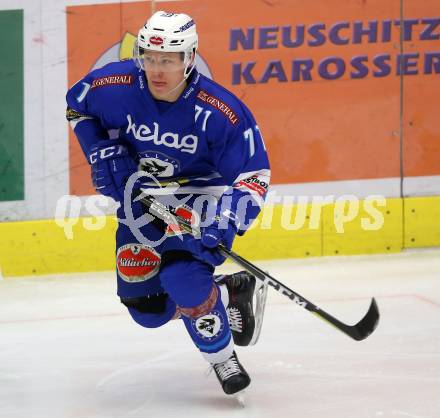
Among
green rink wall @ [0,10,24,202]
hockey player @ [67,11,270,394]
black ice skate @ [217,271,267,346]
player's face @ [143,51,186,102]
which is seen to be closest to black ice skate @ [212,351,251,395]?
hockey player @ [67,11,270,394]

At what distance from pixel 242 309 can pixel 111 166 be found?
2.14ft

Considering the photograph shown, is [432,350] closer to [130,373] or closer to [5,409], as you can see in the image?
[130,373]

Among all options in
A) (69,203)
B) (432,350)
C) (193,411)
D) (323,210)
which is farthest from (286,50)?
(193,411)

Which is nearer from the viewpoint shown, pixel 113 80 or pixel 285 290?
pixel 285 290

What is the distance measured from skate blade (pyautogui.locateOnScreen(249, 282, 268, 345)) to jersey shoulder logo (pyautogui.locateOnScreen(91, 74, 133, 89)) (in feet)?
2.57

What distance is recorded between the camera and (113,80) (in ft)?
10.6

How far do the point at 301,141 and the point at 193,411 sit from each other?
101 inches

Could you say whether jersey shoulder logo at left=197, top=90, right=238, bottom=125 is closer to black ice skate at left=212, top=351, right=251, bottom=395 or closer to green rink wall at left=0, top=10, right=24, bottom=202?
black ice skate at left=212, top=351, right=251, bottom=395

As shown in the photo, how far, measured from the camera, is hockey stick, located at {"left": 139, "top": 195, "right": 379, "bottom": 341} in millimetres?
3113

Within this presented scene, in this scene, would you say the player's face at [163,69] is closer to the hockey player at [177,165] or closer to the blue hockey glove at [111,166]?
the hockey player at [177,165]

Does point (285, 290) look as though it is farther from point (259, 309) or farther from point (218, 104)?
point (218, 104)

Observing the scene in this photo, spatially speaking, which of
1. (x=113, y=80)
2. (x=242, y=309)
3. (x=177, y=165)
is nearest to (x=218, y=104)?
(x=177, y=165)

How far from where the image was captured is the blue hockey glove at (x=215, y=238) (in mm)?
2938

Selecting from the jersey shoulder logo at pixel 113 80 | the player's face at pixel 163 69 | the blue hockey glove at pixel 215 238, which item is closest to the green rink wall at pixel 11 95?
the jersey shoulder logo at pixel 113 80
